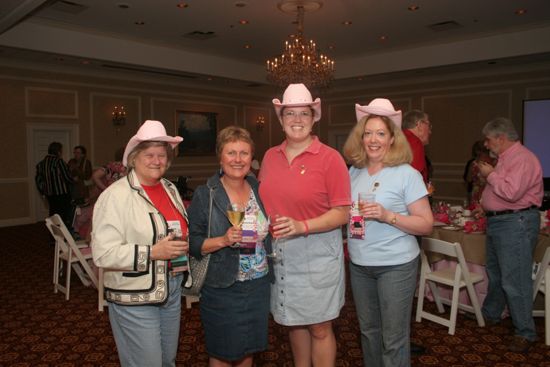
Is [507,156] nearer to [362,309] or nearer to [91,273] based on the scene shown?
[362,309]

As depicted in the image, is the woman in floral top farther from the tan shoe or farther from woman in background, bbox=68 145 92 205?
woman in background, bbox=68 145 92 205

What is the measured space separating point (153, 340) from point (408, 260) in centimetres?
129

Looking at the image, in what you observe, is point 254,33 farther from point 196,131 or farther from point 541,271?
point 541,271

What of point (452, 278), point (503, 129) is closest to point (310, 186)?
point (503, 129)

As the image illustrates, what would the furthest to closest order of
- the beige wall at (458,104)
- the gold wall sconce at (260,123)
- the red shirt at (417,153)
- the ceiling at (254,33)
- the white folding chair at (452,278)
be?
the gold wall sconce at (260,123) → the beige wall at (458,104) → the ceiling at (254,33) → the white folding chair at (452,278) → the red shirt at (417,153)

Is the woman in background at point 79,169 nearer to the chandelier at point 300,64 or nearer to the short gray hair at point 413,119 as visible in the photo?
the chandelier at point 300,64

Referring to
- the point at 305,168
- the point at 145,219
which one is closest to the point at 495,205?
the point at 305,168

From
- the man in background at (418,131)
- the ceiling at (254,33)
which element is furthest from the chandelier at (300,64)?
the man in background at (418,131)

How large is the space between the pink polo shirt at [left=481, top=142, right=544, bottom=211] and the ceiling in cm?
445

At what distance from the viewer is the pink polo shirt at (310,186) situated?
2.16 m

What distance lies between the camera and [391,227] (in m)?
2.21

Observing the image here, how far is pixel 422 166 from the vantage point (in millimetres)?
3414

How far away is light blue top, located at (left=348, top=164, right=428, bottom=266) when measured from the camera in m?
2.19

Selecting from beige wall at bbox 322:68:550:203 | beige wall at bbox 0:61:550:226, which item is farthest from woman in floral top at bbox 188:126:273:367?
beige wall at bbox 322:68:550:203
